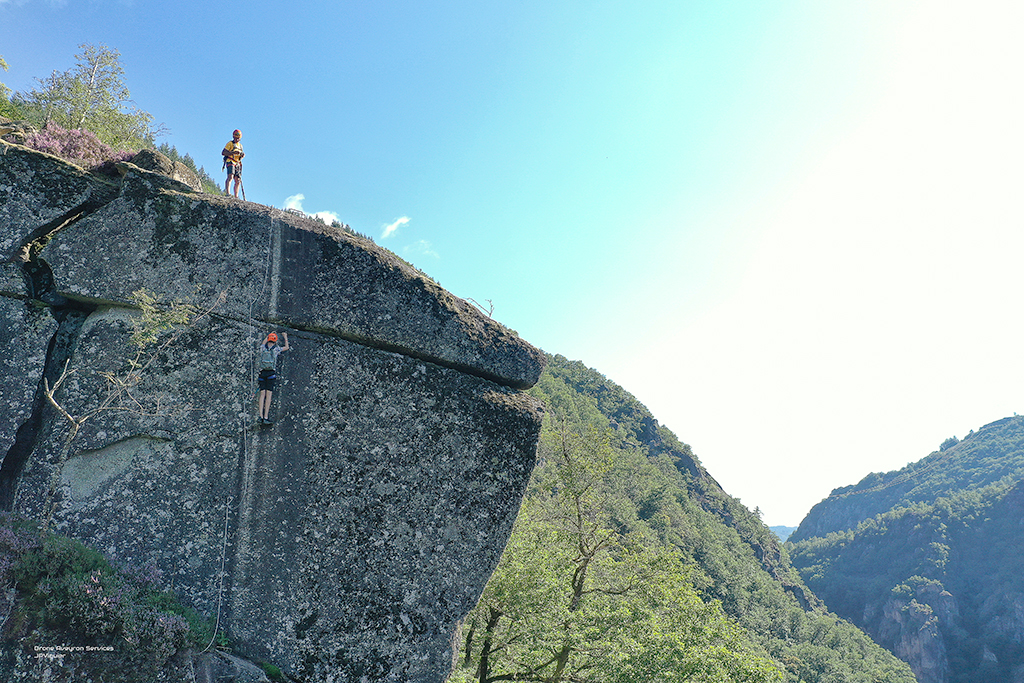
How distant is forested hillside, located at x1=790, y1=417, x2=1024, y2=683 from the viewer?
131 m

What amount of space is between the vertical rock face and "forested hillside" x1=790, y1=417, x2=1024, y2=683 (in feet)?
585

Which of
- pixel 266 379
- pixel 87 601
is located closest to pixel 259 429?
pixel 266 379

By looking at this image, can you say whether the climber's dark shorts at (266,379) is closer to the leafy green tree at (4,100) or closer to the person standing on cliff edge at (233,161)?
the person standing on cliff edge at (233,161)

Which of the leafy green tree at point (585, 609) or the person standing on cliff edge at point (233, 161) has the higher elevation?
the person standing on cliff edge at point (233, 161)

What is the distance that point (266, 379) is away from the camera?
22.9 ft

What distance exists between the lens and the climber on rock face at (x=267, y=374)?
22.9 feet

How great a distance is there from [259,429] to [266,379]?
725mm

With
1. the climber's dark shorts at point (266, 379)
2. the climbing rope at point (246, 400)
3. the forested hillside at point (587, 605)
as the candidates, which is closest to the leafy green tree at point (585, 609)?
the forested hillside at point (587, 605)

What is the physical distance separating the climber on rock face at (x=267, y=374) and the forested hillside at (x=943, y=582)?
592 feet

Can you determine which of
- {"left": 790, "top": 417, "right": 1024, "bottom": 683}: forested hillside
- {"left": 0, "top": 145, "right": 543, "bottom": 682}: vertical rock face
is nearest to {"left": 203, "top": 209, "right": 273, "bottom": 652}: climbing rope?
{"left": 0, "top": 145, "right": 543, "bottom": 682}: vertical rock face

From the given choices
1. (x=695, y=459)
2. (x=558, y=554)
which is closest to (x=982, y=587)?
(x=695, y=459)

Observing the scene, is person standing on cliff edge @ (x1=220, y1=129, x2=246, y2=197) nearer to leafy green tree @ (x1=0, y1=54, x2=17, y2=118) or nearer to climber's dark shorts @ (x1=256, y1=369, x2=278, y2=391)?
climber's dark shorts @ (x1=256, y1=369, x2=278, y2=391)

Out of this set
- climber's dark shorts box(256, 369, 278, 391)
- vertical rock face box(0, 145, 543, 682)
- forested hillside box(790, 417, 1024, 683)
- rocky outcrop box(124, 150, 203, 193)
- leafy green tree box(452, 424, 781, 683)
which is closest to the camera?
vertical rock face box(0, 145, 543, 682)

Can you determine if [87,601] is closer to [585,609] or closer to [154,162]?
[154,162]
